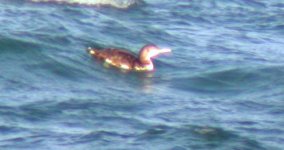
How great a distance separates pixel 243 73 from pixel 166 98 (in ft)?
9.77

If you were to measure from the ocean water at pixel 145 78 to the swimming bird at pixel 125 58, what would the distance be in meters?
0.14

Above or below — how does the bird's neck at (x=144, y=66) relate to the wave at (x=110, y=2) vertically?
below

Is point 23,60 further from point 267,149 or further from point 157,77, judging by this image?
point 267,149

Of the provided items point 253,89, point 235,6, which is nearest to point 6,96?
point 253,89

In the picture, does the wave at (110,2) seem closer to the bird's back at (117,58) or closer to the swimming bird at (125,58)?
the swimming bird at (125,58)

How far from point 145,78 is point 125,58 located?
1.87ft

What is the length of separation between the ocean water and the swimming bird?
0.14 metres

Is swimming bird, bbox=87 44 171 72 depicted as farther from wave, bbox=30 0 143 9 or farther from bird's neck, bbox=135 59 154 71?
wave, bbox=30 0 143 9

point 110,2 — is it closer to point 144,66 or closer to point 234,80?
point 144,66

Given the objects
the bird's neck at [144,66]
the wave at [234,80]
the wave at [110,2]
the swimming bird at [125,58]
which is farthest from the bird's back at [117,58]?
the wave at [110,2]

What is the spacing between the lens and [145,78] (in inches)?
876

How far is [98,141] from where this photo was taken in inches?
677

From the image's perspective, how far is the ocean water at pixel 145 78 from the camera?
1777cm

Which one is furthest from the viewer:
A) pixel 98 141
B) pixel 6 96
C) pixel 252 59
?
pixel 252 59
